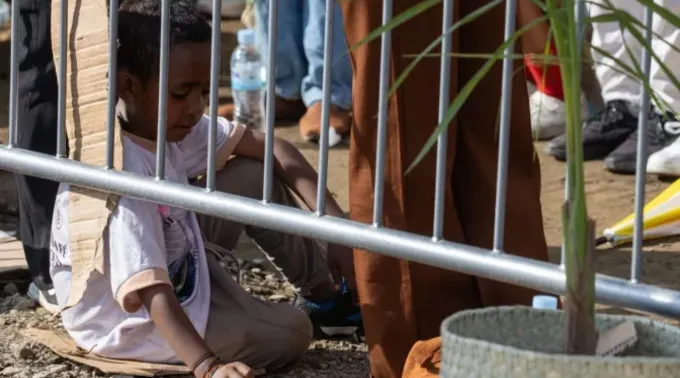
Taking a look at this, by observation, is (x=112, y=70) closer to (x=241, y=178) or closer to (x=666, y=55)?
(x=241, y=178)

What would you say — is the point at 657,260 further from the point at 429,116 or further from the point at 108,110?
the point at 108,110

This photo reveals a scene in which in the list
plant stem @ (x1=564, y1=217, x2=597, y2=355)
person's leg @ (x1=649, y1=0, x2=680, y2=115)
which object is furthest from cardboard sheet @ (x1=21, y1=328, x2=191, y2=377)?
person's leg @ (x1=649, y1=0, x2=680, y2=115)

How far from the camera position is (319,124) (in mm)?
6332

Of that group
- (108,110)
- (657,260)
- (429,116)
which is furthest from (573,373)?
(657,260)

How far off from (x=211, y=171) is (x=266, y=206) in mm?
175

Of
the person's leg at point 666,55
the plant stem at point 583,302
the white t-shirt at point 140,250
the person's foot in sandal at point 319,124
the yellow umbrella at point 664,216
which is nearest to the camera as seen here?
the plant stem at point 583,302

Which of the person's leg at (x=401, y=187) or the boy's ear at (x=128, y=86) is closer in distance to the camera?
the person's leg at (x=401, y=187)

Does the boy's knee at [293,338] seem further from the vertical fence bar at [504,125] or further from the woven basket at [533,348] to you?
the woven basket at [533,348]

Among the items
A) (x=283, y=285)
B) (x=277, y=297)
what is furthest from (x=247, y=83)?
(x=277, y=297)

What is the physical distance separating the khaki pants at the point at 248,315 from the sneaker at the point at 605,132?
2248mm

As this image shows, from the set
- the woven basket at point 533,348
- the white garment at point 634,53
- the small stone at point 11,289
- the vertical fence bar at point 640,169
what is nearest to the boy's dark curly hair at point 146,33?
the small stone at point 11,289

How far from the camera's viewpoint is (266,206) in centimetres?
323

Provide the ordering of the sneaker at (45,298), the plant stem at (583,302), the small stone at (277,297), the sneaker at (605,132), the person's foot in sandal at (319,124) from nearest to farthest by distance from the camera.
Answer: the plant stem at (583,302) < the sneaker at (45,298) < the small stone at (277,297) < the sneaker at (605,132) < the person's foot in sandal at (319,124)

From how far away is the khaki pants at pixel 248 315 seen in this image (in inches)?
139
